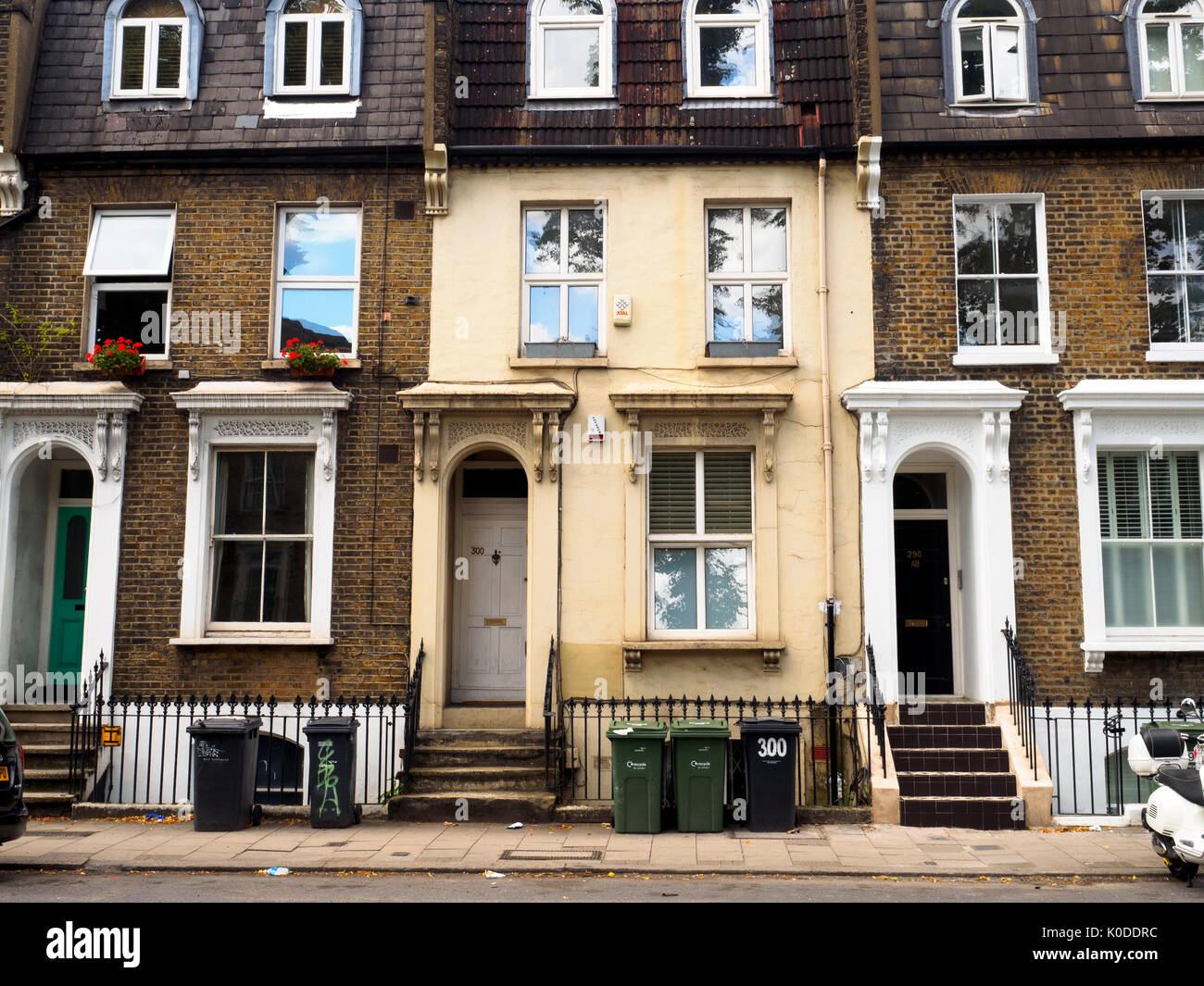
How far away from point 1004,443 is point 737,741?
4.49 metres

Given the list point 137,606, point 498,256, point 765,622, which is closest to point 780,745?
point 765,622

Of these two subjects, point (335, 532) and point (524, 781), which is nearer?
point (524, 781)

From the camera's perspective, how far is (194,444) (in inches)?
498

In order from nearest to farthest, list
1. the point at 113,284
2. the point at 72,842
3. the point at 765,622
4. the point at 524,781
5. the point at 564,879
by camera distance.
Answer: the point at 564,879 → the point at 72,842 → the point at 524,781 → the point at 765,622 → the point at 113,284

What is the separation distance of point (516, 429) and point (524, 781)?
3.98 m

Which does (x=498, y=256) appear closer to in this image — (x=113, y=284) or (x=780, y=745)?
(x=113, y=284)

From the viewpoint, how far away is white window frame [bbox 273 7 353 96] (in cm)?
1321

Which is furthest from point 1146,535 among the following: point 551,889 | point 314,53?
point 314,53

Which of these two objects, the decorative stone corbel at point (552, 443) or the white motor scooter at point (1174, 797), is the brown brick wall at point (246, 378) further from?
the white motor scooter at point (1174, 797)

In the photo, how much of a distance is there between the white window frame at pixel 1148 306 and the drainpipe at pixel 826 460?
12.1 ft

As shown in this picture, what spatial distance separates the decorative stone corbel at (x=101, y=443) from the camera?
A: 1260 centimetres

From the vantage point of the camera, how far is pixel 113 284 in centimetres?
1316

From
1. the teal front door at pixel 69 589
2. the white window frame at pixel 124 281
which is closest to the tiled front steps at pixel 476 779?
the teal front door at pixel 69 589

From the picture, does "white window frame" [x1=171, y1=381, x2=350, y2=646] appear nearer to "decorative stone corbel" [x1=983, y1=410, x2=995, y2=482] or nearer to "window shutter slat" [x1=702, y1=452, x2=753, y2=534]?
"window shutter slat" [x1=702, y1=452, x2=753, y2=534]
